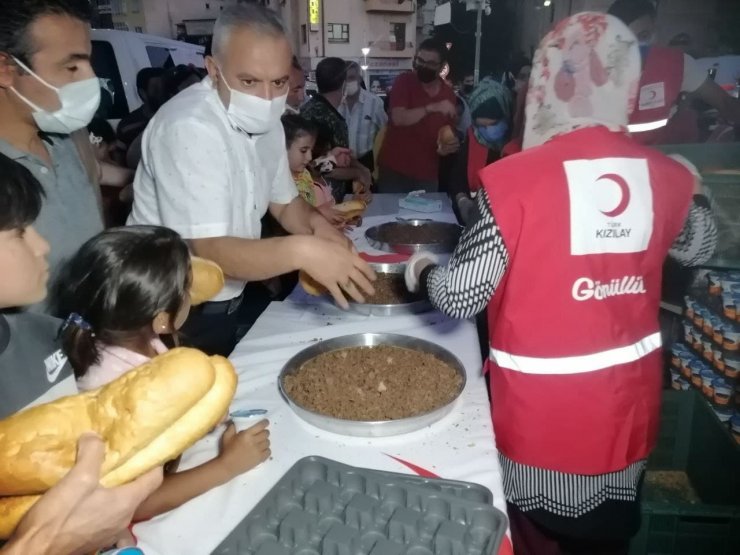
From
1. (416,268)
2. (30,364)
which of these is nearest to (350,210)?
(416,268)

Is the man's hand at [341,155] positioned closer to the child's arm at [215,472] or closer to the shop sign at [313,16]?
the child's arm at [215,472]

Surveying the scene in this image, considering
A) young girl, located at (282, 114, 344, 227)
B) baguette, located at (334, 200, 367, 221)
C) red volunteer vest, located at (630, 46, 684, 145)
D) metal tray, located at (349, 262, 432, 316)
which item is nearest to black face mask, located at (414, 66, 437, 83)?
young girl, located at (282, 114, 344, 227)

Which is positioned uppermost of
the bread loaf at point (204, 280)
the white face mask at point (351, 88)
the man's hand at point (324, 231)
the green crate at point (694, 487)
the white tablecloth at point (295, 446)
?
the white face mask at point (351, 88)

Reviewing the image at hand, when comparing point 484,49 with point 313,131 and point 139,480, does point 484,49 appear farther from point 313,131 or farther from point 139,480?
point 139,480

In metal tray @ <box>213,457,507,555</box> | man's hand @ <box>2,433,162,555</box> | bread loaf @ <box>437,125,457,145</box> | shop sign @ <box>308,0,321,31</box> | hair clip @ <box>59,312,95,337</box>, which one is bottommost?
metal tray @ <box>213,457,507,555</box>

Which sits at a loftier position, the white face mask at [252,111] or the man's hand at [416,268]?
the white face mask at [252,111]

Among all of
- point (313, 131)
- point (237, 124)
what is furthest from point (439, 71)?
point (237, 124)

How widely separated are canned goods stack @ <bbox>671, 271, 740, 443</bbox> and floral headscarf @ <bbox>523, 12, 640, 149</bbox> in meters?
1.60

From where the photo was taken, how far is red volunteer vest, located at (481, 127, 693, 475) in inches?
54.9

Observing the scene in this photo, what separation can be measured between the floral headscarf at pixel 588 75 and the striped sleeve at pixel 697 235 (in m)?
0.41

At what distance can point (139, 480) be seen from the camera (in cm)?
90

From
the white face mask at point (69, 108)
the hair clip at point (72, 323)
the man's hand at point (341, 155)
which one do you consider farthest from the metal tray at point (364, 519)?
the man's hand at point (341, 155)

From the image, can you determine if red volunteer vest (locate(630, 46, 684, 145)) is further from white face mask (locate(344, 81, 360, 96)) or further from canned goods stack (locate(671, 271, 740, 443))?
white face mask (locate(344, 81, 360, 96))

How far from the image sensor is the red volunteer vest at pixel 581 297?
140cm
